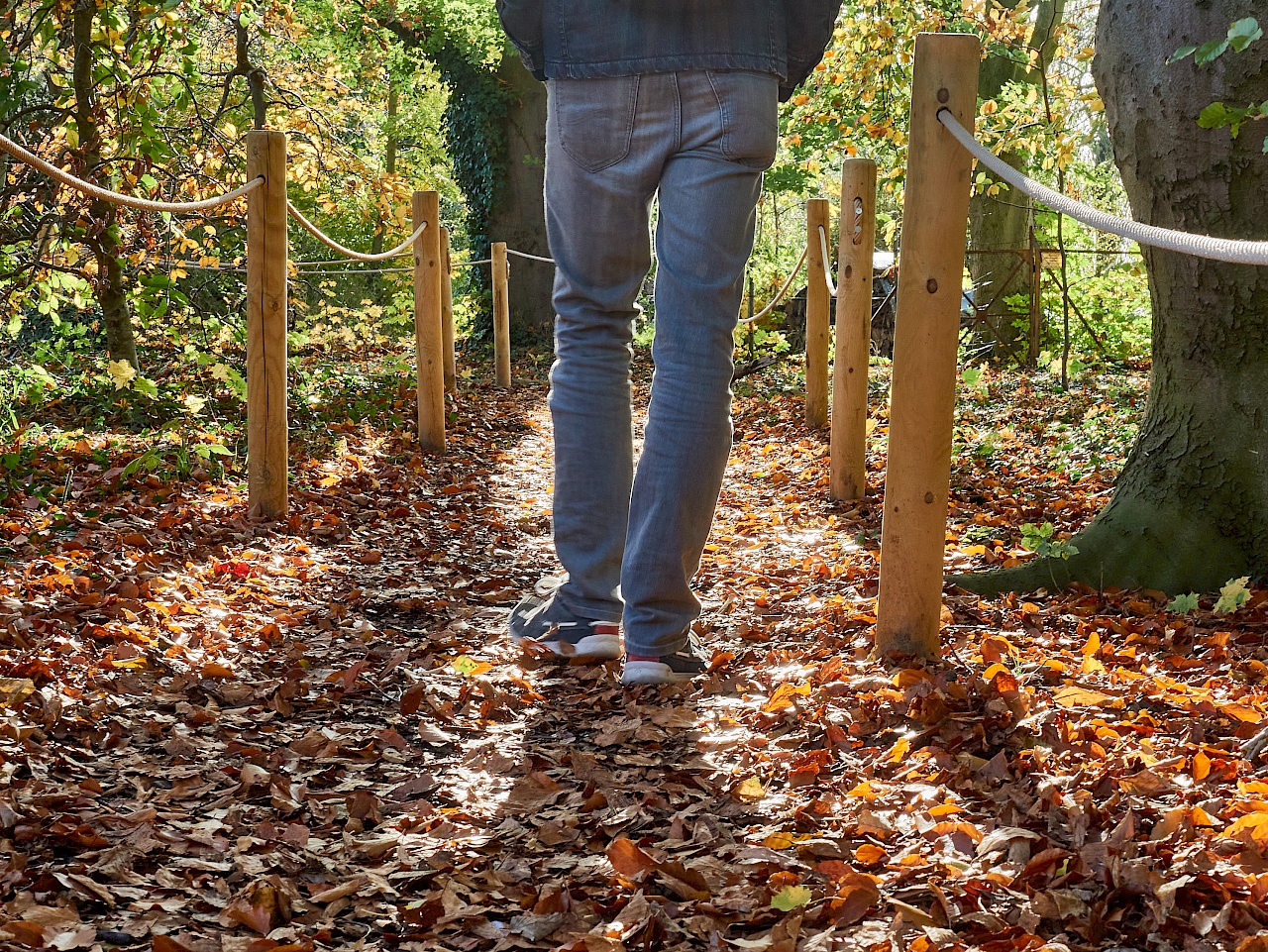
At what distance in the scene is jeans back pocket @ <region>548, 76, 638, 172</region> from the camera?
242cm

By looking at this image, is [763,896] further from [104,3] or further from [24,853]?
[104,3]

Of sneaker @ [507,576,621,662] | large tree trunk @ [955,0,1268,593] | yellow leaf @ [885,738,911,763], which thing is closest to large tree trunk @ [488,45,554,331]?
large tree trunk @ [955,0,1268,593]

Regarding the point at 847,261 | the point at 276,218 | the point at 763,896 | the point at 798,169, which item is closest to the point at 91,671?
the point at 763,896

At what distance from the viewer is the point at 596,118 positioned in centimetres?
245

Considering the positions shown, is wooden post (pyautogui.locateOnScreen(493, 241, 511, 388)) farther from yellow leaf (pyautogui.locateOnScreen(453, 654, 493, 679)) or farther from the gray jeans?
the gray jeans

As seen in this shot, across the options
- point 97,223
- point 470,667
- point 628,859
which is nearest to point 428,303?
point 97,223

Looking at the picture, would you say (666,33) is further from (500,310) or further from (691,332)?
(500,310)

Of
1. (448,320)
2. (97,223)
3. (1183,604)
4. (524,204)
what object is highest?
(524,204)

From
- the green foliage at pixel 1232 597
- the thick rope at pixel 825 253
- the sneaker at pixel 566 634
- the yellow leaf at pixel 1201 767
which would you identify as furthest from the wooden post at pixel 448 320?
the yellow leaf at pixel 1201 767

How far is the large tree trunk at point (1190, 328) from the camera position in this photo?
3.05 m

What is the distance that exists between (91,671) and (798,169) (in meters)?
19.8

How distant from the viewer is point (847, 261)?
16.3ft

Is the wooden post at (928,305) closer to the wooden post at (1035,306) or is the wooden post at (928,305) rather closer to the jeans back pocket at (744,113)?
the jeans back pocket at (744,113)

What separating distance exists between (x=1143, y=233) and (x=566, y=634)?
5.71 feet
